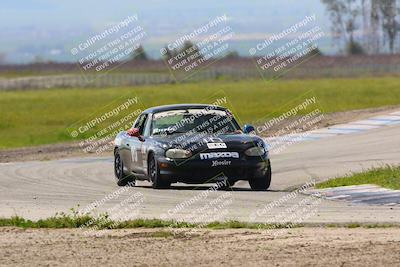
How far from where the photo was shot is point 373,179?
62.6 ft

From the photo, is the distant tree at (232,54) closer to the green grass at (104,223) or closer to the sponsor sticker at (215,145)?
the sponsor sticker at (215,145)

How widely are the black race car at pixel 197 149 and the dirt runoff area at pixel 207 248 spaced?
5900 millimetres

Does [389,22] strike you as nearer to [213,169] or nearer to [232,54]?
[232,54]

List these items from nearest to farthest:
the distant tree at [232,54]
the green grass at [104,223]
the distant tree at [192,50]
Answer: the green grass at [104,223]
the distant tree at [192,50]
the distant tree at [232,54]

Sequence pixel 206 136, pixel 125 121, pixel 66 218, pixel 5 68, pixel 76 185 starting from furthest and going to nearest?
1. pixel 5 68
2. pixel 125 121
3. pixel 76 185
4. pixel 206 136
5. pixel 66 218

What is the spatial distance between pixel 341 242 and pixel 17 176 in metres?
13.4

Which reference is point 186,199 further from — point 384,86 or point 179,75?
point 179,75

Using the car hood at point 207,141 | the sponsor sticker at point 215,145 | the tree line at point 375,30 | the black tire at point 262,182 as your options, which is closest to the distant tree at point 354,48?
the tree line at point 375,30

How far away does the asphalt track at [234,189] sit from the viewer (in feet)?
49.1

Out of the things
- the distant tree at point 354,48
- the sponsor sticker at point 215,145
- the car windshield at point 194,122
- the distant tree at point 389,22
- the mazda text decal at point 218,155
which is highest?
the car windshield at point 194,122

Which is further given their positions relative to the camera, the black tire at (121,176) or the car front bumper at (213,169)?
the black tire at (121,176)

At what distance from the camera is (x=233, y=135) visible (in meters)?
19.6

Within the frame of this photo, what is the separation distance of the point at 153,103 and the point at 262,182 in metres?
47.1

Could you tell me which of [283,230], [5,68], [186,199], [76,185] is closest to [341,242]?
[283,230]
